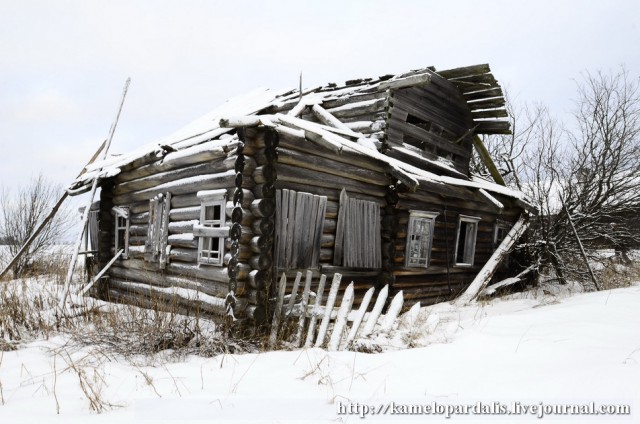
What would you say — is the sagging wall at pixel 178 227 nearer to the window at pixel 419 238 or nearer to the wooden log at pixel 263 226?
the wooden log at pixel 263 226

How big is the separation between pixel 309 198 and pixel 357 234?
4.99 ft

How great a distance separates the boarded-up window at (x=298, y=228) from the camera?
274 inches

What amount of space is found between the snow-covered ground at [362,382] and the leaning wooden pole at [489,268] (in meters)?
4.60

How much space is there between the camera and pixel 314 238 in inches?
297

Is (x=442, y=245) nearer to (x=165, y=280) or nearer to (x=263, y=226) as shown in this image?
(x=263, y=226)

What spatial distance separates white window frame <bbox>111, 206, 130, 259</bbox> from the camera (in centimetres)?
984

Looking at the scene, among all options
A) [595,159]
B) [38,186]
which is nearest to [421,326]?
[595,159]

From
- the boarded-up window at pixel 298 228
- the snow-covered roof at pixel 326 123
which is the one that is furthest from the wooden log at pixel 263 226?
the snow-covered roof at pixel 326 123

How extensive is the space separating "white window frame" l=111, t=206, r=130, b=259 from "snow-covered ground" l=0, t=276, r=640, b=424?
15.2ft

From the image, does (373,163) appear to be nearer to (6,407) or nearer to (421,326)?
(421,326)

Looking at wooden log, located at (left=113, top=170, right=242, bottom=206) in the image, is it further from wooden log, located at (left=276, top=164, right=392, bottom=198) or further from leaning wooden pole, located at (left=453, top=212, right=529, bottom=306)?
leaning wooden pole, located at (left=453, top=212, right=529, bottom=306)

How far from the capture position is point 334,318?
5867mm

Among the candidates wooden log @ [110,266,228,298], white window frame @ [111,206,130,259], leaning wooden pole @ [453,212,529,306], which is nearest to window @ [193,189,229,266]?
wooden log @ [110,266,228,298]

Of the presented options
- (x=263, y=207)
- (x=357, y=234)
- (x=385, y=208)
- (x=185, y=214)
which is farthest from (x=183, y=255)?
(x=385, y=208)
